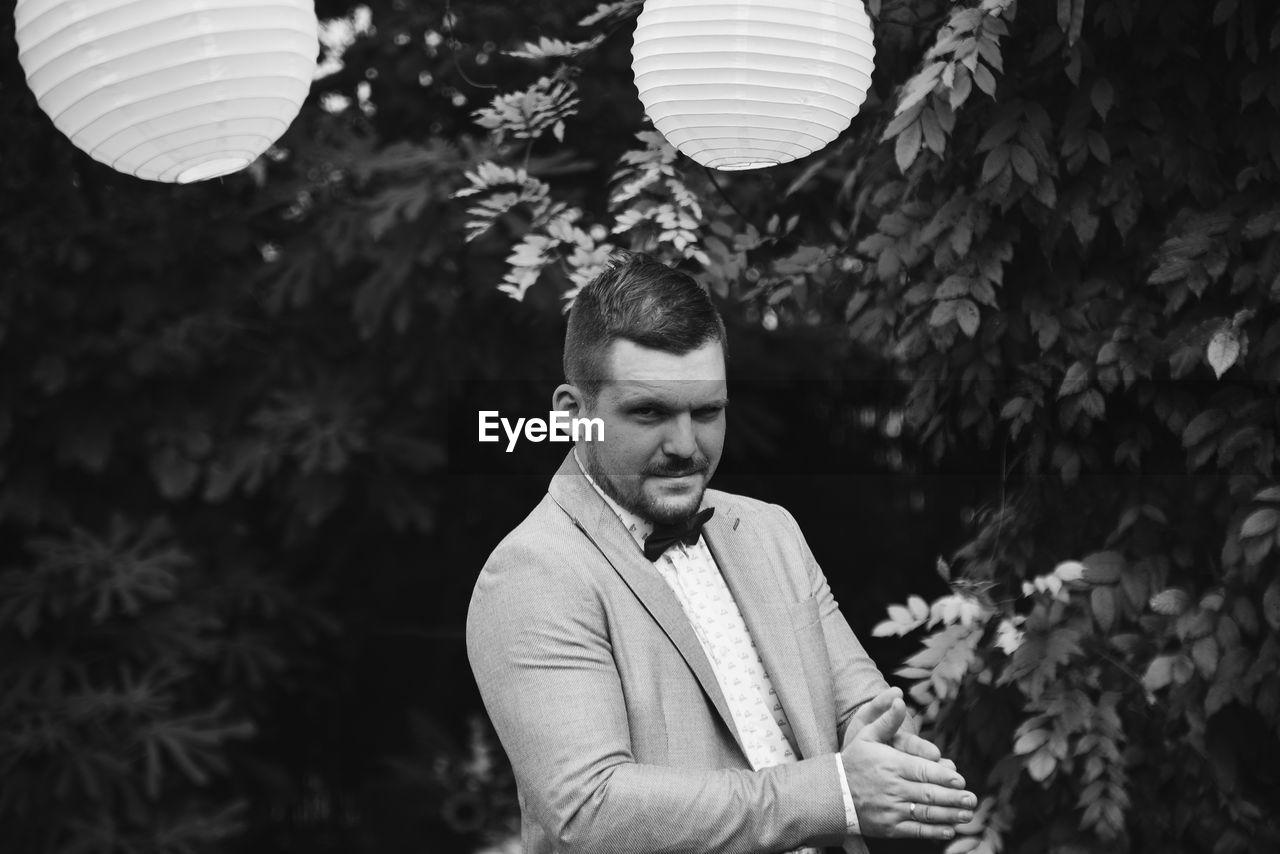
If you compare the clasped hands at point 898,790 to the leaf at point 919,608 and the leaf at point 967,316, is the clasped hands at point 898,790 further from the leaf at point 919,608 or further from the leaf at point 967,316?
the leaf at point 967,316

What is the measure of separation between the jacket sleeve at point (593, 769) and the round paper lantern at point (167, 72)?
2.75 feet

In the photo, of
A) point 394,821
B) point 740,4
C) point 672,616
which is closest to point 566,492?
point 672,616

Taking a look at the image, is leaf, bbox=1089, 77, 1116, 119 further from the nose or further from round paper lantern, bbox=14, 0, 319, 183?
round paper lantern, bbox=14, 0, 319, 183

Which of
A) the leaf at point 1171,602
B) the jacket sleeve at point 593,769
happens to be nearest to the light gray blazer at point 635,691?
the jacket sleeve at point 593,769

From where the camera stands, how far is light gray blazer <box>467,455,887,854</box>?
1525 millimetres

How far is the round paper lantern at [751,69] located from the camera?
206 cm

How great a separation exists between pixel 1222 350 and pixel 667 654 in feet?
3.93

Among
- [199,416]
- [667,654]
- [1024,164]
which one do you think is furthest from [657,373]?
[199,416]

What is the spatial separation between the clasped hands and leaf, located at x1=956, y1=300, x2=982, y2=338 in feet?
3.38

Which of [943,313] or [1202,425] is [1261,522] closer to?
[1202,425]

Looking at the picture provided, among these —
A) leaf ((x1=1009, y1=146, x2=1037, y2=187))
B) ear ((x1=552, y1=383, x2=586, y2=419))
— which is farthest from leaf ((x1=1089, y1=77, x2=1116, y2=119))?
ear ((x1=552, y1=383, x2=586, y2=419))

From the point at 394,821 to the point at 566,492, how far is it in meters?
3.62

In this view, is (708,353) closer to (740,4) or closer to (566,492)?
(566,492)

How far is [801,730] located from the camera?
1716mm
